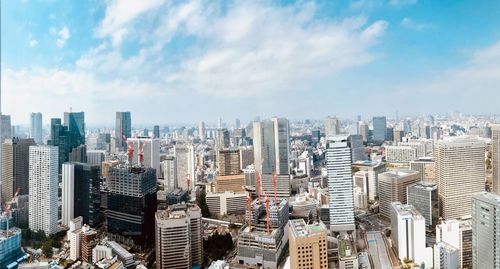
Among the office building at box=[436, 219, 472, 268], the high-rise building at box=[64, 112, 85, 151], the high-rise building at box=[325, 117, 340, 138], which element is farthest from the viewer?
the high-rise building at box=[325, 117, 340, 138]

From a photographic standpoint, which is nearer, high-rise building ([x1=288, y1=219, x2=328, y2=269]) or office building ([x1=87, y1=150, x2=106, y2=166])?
A: high-rise building ([x1=288, y1=219, x2=328, y2=269])

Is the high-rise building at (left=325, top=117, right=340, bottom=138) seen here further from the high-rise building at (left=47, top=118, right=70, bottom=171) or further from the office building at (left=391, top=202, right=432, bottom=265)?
the high-rise building at (left=47, top=118, right=70, bottom=171)

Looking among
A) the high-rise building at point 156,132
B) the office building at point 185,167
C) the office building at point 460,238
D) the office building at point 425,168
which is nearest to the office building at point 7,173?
the high-rise building at point 156,132

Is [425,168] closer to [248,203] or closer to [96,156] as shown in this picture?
[248,203]

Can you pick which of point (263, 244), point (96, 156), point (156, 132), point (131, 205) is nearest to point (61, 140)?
point (96, 156)

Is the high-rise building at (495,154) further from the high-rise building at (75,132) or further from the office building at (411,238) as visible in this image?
the high-rise building at (75,132)

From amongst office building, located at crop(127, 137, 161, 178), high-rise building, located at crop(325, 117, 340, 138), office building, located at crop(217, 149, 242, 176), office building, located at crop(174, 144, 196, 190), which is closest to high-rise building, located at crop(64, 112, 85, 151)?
office building, located at crop(127, 137, 161, 178)
